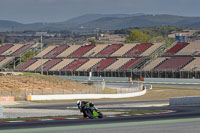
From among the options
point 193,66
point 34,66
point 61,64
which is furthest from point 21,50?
point 193,66

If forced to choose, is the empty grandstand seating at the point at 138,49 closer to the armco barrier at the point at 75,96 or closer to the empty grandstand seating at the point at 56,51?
the empty grandstand seating at the point at 56,51

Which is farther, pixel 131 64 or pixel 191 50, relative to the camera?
pixel 131 64

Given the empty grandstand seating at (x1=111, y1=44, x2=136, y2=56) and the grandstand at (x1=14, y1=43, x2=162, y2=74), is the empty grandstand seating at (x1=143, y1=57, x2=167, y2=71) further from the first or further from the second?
the empty grandstand seating at (x1=111, y1=44, x2=136, y2=56)

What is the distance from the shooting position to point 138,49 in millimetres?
123188

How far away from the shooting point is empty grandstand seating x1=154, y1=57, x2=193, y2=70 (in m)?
103

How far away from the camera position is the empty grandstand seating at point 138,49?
396 ft

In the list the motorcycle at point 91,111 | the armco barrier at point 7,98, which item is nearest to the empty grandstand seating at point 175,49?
the armco barrier at point 7,98

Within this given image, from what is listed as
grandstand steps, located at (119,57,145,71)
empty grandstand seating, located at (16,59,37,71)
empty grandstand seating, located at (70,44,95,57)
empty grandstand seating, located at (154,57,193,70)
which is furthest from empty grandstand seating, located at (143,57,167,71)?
empty grandstand seating, located at (16,59,37,71)

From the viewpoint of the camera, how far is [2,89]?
226 feet

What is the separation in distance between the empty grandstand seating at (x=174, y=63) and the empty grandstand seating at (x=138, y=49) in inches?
468

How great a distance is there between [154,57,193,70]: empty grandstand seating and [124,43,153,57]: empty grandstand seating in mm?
11882

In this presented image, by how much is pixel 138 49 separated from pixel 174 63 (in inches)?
721

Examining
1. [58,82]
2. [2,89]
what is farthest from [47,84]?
[2,89]

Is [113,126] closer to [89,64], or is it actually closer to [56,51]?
[89,64]
